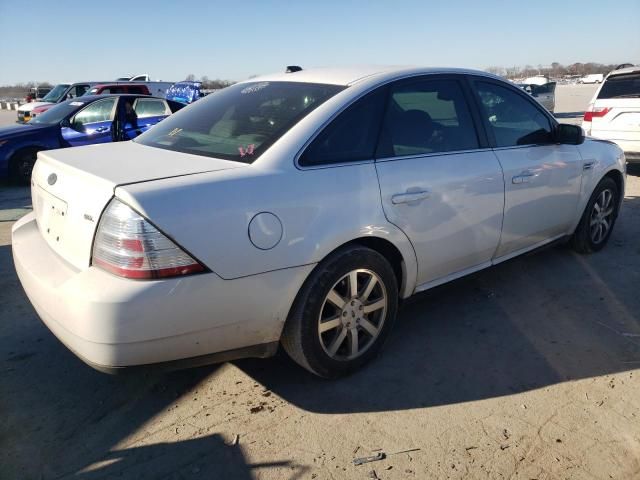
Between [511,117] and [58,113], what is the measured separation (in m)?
8.14

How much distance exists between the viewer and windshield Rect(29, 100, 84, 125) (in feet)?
28.9

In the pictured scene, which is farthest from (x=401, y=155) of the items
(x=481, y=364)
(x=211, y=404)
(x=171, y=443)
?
(x=171, y=443)

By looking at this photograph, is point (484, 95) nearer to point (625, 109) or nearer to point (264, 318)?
point (264, 318)

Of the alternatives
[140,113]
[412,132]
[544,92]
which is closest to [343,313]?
[412,132]

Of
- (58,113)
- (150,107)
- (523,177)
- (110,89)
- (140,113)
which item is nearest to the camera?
(523,177)

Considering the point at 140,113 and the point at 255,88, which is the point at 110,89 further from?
the point at 255,88

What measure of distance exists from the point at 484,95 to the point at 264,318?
2202 millimetres

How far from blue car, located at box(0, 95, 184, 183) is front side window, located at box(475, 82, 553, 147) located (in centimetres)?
700

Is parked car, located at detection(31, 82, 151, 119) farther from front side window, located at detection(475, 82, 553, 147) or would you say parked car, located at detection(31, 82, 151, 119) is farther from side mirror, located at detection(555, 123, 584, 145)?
side mirror, located at detection(555, 123, 584, 145)

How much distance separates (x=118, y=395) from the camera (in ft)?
8.69

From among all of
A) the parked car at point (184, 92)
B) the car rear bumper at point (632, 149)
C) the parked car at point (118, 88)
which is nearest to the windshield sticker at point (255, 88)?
the car rear bumper at point (632, 149)

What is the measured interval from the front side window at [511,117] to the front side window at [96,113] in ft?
23.6

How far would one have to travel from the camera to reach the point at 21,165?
8.28 meters

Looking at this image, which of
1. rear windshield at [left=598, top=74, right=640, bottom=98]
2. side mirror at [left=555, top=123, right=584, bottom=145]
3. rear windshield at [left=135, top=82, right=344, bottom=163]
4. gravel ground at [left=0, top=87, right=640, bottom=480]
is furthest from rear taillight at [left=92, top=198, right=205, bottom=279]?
rear windshield at [left=598, top=74, right=640, bottom=98]
